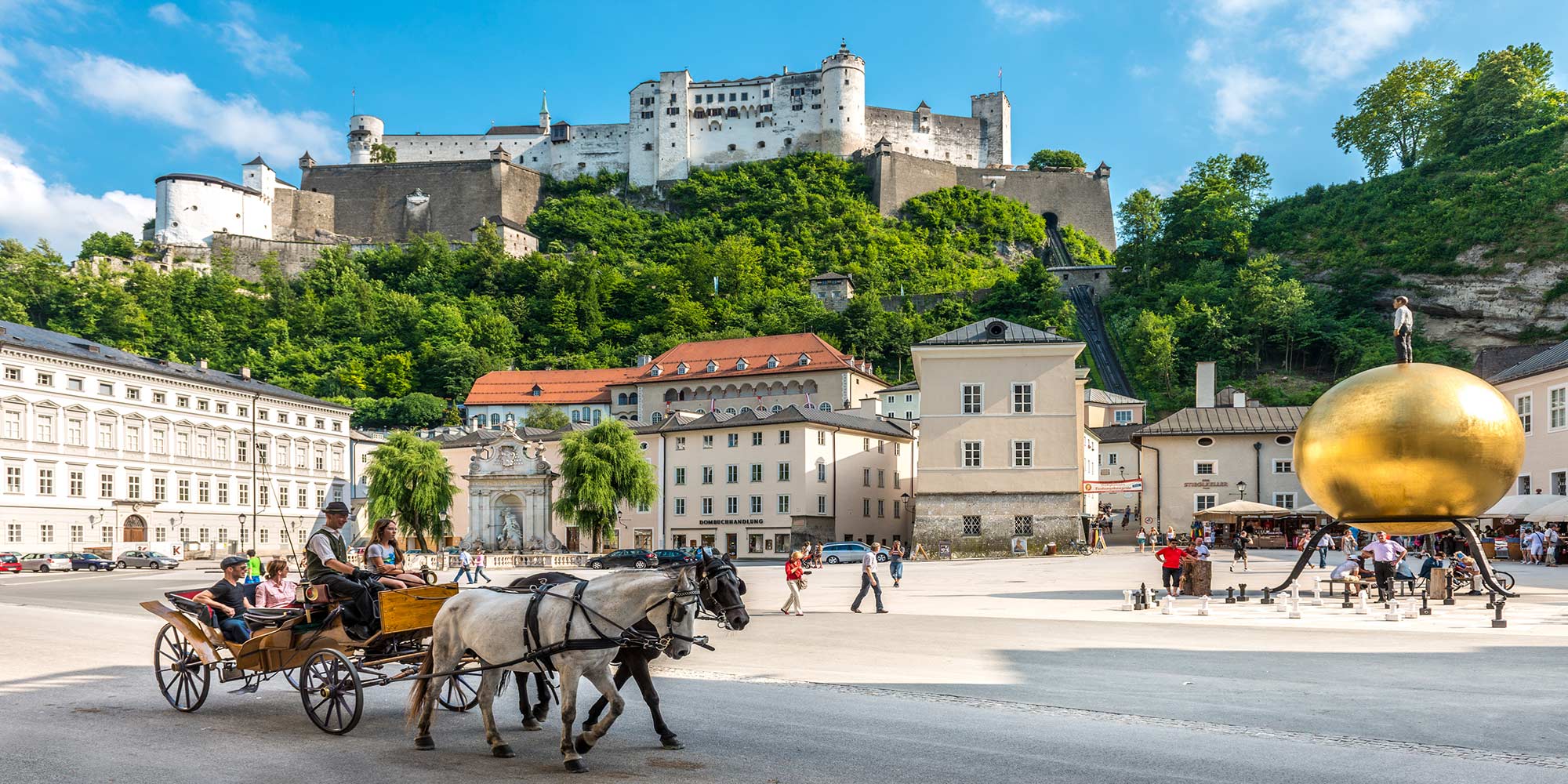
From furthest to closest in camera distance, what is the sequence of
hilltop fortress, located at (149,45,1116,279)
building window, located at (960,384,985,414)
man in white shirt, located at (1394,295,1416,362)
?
1. hilltop fortress, located at (149,45,1116,279)
2. building window, located at (960,384,985,414)
3. man in white shirt, located at (1394,295,1416,362)

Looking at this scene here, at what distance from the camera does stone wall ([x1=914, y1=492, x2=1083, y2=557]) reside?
1903 inches

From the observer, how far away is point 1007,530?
160ft

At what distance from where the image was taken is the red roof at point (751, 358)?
88750 millimetres

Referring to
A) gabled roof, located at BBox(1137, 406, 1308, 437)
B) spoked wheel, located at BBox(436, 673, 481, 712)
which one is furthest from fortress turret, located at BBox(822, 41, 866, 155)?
spoked wheel, located at BBox(436, 673, 481, 712)

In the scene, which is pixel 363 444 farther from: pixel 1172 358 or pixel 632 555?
pixel 1172 358

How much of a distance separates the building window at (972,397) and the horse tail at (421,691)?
40.6 metres

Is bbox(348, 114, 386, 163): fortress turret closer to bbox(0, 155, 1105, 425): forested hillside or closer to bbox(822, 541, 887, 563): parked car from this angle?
bbox(0, 155, 1105, 425): forested hillside

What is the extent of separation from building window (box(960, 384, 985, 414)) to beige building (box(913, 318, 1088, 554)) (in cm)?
3

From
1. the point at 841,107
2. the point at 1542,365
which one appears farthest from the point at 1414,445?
the point at 841,107

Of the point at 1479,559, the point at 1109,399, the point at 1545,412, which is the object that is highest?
the point at 1109,399

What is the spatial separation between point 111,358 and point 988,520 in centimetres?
4982

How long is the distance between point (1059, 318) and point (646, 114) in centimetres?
6109

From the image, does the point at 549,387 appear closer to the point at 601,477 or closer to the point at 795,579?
the point at 601,477

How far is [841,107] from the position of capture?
133 m
